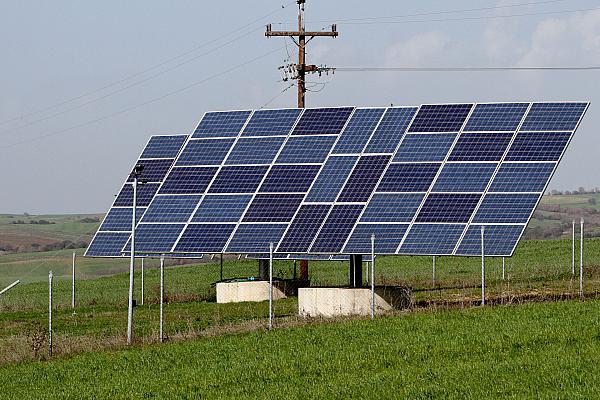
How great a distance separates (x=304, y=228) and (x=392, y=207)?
285cm

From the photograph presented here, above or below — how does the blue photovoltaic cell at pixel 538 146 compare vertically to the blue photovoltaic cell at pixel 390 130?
below

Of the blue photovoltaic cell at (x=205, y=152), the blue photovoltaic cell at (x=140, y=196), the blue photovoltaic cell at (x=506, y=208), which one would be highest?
the blue photovoltaic cell at (x=205, y=152)

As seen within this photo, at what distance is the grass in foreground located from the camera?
20.3 m

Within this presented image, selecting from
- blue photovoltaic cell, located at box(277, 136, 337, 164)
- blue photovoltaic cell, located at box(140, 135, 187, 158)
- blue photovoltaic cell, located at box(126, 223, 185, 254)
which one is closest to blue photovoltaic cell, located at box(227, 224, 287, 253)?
blue photovoltaic cell, located at box(126, 223, 185, 254)

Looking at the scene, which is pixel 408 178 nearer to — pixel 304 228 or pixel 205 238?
pixel 304 228

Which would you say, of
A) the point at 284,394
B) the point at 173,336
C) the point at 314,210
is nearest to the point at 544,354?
the point at 284,394

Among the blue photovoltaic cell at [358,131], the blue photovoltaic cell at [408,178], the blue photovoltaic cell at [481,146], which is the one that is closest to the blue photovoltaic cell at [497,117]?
the blue photovoltaic cell at [481,146]

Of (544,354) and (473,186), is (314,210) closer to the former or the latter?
(473,186)

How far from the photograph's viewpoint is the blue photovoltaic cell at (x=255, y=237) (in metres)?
37.0

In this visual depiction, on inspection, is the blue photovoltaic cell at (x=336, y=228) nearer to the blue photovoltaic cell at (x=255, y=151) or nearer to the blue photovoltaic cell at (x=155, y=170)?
the blue photovoltaic cell at (x=255, y=151)

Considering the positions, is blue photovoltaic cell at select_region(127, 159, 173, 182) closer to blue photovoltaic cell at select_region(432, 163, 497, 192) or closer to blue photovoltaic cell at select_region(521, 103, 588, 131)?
blue photovoltaic cell at select_region(432, 163, 497, 192)

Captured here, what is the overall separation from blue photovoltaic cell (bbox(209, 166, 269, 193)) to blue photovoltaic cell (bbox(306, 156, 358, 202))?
2.44 meters

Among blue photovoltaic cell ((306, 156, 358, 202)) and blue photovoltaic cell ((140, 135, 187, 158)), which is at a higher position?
blue photovoltaic cell ((140, 135, 187, 158))

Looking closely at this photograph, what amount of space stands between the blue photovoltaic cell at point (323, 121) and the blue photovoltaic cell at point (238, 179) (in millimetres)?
1941
